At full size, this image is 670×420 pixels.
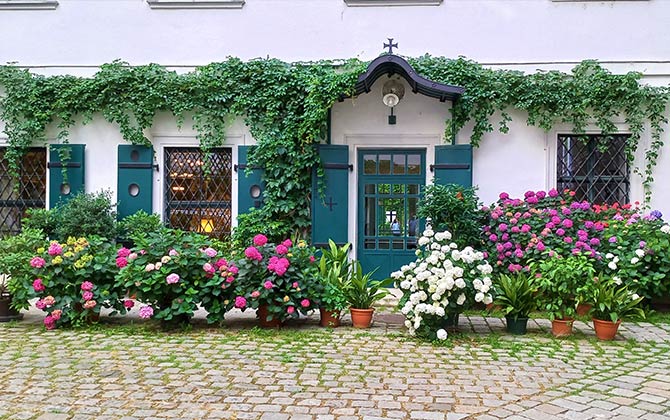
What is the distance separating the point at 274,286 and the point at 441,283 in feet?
5.71

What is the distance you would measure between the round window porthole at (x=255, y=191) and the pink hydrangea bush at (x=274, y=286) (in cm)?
254

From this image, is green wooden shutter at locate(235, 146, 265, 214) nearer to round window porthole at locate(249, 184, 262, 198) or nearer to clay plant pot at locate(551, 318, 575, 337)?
round window porthole at locate(249, 184, 262, 198)

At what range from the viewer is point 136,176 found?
28.3 feet

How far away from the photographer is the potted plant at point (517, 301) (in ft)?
19.4

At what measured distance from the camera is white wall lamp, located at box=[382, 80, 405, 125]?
27.2ft

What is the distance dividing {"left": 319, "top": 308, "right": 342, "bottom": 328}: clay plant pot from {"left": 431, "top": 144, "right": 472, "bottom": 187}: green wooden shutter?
9.78ft

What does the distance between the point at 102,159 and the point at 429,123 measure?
5.15 metres

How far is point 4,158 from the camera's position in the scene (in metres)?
9.00

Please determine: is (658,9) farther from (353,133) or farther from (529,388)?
(529,388)

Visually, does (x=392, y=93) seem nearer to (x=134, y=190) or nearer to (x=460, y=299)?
(x=460, y=299)

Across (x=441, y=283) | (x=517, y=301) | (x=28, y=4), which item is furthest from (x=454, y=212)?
(x=28, y=4)

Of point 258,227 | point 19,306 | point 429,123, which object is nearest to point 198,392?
point 19,306

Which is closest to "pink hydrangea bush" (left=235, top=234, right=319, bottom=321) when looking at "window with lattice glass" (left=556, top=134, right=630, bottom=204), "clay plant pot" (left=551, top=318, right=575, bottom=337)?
"clay plant pot" (left=551, top=318, right=575, bottom=337)

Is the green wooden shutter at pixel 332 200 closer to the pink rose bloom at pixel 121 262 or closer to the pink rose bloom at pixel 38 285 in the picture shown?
the pink rose bloom at pixel 121 262
